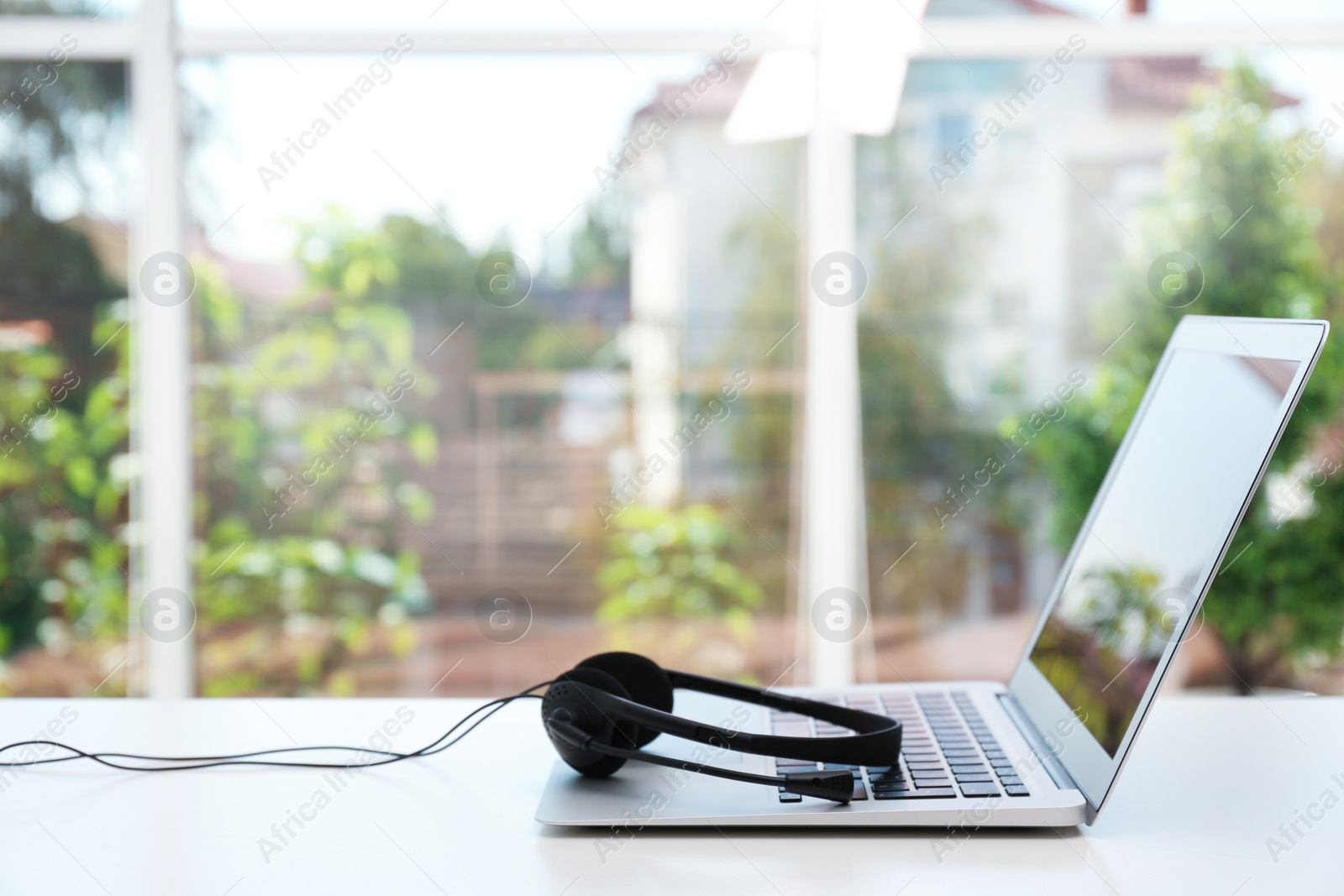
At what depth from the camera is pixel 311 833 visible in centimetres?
65

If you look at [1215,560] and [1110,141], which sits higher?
[1110,141]

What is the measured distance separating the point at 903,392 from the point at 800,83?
0.77m

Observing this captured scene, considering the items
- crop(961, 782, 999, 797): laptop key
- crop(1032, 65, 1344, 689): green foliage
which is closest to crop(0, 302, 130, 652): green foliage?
crop(1032, 65, 1344, 689): green foliage

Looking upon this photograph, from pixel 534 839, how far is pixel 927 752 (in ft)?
0.97

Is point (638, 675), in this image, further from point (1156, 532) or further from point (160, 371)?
point (160, 371)

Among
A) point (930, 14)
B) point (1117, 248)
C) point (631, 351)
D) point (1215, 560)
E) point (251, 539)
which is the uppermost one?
point (930, 14)

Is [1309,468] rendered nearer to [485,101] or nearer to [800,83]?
[800,83]

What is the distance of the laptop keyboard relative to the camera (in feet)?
2.21

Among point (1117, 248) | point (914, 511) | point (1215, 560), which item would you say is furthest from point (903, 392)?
point (1215, 560)

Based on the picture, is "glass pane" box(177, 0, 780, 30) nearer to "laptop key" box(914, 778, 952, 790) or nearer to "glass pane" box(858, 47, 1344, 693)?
"glass pane" box(858, 47, 1344, 693)

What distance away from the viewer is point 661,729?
2.21 feet

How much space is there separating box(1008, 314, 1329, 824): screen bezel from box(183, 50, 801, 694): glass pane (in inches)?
63.5

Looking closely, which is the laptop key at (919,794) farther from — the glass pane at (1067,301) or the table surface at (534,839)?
the glass pane at (1067,301)

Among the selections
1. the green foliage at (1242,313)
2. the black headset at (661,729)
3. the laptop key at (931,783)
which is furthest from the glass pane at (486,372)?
the laptop key at (931,783)
